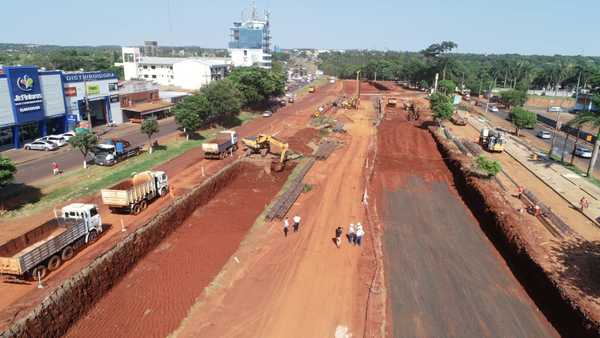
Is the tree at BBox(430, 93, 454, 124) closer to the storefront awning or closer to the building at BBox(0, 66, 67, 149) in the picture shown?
the storefront awning

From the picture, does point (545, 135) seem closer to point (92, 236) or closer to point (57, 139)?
point (92, 236)

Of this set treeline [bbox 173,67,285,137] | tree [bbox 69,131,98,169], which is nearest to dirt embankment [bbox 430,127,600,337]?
treeline [bbox 173,67,285,137]

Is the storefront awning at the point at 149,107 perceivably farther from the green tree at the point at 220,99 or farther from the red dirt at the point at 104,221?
the red dirt at the point at 104,221

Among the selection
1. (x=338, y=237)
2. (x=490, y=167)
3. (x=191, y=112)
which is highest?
(x=191, y=112)

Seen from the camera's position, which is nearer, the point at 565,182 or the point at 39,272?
the point at 39,272

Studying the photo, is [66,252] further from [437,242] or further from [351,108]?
Result: [351,108]

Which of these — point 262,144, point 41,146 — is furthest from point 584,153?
point 41,146
